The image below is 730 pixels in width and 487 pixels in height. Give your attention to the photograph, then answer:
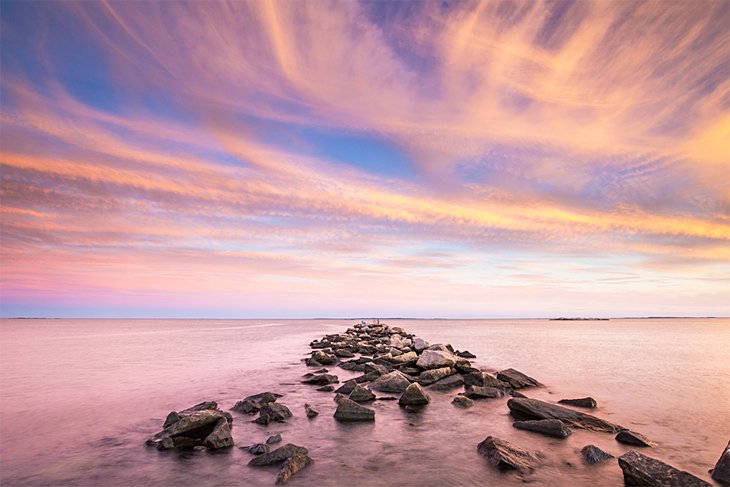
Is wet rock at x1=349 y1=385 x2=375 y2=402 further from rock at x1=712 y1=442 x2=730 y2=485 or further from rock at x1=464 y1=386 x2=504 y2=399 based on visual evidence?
rock at x1=712 y1=442 x2=730 y2=485

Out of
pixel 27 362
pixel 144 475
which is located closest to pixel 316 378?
pixel 144 475

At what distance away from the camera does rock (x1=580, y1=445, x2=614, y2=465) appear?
8570mm

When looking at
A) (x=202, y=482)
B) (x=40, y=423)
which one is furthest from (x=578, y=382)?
(x=40, y=423)

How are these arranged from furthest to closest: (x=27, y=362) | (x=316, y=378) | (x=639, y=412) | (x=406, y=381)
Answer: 1. (x=27, y=362)
2. (x=316, y=378)
3. (x=406, y=381)
4. (x=639, y=412)

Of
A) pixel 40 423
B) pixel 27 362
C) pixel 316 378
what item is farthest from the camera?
pixel 27 362

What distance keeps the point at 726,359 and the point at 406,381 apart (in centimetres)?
2969

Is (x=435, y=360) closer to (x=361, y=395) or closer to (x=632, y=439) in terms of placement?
(x=361, y=395)

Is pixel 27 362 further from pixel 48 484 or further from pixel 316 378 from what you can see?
pixel 48 484

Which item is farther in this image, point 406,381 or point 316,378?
point 316,378

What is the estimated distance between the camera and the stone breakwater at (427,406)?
25.4 feet

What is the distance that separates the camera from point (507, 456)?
8.35 metres

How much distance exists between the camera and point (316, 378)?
18.4m

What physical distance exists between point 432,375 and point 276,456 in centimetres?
1154

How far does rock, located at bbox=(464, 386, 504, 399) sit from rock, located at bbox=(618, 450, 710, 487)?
800 centimetres
